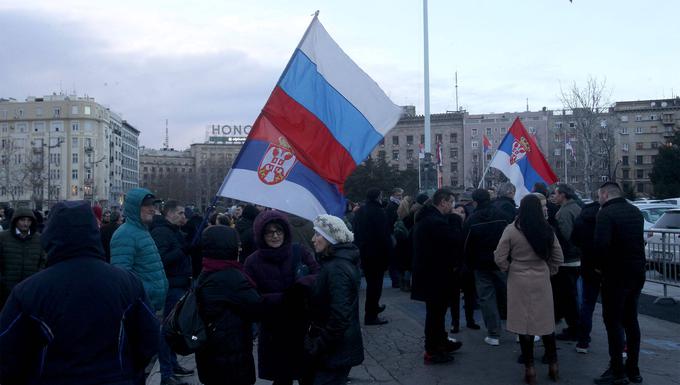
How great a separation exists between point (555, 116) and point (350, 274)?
8429 cm

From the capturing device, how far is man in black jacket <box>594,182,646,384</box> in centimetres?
636

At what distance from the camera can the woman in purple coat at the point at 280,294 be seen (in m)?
4.66

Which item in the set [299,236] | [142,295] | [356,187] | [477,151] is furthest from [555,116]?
[142,295]

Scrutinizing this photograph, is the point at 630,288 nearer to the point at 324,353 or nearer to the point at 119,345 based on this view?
the point at 324,353

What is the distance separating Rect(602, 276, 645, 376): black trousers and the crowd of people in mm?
12

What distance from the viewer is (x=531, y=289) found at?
251 inches

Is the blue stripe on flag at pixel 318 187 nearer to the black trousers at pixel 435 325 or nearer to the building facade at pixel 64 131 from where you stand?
the black trousers at pixel 435 325

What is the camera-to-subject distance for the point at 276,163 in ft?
21.3

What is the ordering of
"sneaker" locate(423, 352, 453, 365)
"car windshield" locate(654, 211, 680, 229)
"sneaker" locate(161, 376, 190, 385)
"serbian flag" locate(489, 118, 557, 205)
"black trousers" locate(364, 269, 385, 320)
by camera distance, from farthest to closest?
"car windshield" locate(654, 211, 680, 229) → "serbian flag" locate(489, 118, 557, 205) → "black trousers" locate(364, 269, 385, 320) → "sneaker" locate(423, 352, 453, 365) → "sneaker" locate(161, 376, 190, 385)

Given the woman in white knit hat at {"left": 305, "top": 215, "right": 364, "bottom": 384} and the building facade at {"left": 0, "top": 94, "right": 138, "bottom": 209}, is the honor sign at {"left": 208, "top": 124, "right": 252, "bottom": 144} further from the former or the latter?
the woman in white knit hat at {"left": 305, "top": 215, "right": 364, "bottom": 384}

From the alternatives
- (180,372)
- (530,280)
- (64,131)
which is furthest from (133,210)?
(64,131)

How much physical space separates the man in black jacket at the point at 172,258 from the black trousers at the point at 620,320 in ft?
13.7

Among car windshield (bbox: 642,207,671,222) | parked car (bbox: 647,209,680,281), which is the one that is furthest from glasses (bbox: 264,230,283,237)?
car windshield (bbox: 642,207,671,222)

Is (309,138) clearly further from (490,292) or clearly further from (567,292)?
(567,292)
